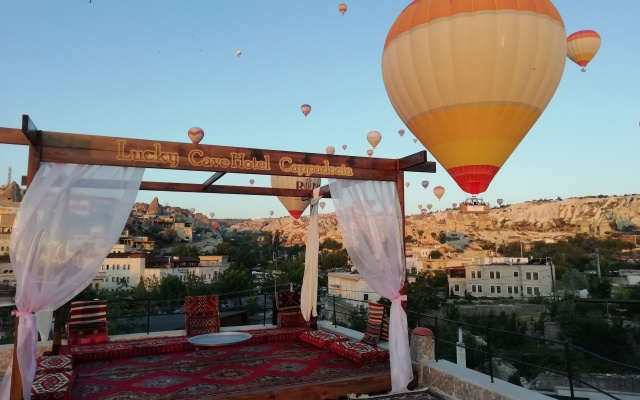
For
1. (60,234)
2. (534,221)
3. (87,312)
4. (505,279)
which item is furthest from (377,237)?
(534,221)

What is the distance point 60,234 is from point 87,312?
320 cm

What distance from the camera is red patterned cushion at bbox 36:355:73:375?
16.9 feet

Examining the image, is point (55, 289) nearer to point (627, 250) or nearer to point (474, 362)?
point (474, 362)

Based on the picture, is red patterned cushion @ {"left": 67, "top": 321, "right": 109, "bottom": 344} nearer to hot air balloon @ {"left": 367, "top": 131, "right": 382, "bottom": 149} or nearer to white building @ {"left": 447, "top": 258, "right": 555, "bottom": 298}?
hot air balloon @ {"left": 367, "top": 131, "right": 382, "bottom": 149}

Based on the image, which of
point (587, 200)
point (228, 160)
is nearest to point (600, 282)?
point (228, 160)

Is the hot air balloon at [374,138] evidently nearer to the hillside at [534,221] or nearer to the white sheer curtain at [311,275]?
the white sheer curtain at [311,275]

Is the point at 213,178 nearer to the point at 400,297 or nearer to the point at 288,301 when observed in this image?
the point at 400,297

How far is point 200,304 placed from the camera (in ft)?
26.2

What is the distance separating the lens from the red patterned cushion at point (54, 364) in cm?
514

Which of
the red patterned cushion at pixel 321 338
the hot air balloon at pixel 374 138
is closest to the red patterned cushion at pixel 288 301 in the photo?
the red patterned cushion at pixel 321 338

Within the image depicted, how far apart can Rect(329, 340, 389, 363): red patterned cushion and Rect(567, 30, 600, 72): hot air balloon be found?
10.0 meters

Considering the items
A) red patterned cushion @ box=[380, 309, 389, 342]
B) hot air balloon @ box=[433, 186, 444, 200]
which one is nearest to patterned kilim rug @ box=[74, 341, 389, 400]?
red patterned cushion @ box=[380, 309, 389, 342]

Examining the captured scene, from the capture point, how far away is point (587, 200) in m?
127

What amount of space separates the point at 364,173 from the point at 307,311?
134 inches
